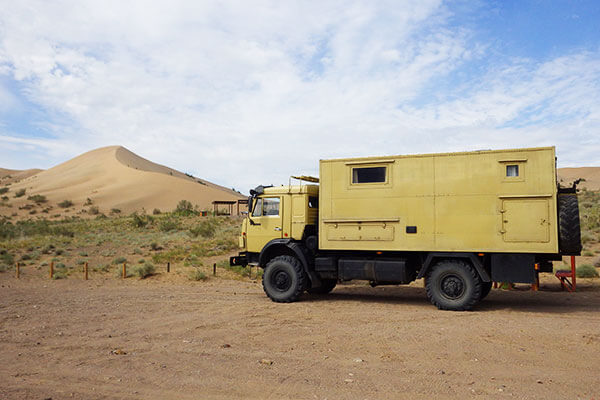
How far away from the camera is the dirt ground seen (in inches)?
242

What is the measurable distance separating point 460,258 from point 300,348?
212 inches

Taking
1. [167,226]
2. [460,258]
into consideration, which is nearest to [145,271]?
[460,258]

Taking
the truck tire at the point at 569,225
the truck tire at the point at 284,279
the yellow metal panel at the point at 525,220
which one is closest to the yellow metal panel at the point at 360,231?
the truck tire at the point at 284,279

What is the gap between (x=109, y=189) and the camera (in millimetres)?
80562

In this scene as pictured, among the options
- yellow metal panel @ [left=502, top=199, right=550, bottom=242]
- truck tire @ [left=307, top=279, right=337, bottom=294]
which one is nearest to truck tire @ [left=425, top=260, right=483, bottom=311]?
yellow metal panel @ [left=502, top=199, right=550, bottom=242]

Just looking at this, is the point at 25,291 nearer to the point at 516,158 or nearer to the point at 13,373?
the point at 13,373

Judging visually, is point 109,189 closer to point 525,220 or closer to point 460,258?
point 460,258

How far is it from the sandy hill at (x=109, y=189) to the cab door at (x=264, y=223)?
192ft

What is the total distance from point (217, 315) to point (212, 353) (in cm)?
335

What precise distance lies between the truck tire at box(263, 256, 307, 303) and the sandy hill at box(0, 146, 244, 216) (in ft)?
194

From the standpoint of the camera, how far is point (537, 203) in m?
10.8

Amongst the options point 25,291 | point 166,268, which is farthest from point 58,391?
point 166,268

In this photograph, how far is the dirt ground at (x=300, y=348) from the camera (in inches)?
242

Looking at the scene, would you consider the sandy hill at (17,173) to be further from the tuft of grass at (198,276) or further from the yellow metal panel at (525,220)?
the yellow metal panel at (525,220)
